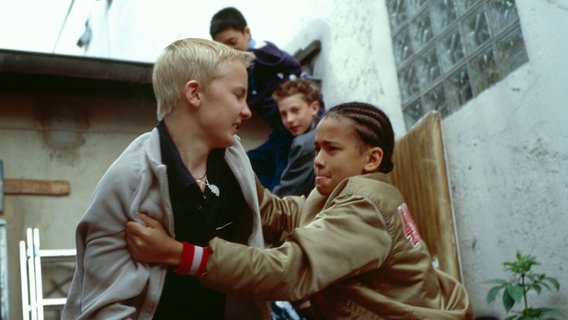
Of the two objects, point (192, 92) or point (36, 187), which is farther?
point (36, 187)

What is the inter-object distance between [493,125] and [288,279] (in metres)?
2.48

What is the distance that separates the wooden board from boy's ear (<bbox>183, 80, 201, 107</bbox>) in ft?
8.07

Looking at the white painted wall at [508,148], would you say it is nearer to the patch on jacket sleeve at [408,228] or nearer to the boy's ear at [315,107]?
the boy's ear at [315,107]

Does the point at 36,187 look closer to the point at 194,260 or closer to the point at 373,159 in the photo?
the point at 373,159

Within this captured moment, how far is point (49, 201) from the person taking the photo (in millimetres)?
5766

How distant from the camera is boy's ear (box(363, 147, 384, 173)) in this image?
235 cm

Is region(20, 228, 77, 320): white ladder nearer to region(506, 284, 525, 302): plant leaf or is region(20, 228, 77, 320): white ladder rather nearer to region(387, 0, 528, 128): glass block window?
region(387, 0, 528, 128): glass block window

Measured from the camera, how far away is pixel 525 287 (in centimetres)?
355

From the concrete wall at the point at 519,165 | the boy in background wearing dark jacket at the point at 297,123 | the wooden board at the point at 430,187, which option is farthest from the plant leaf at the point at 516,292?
the boy in background wearing dark jacket at the point at 297,123

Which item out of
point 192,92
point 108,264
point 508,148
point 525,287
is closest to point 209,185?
point 192,92

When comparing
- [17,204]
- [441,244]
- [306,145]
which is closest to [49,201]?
[17,204]

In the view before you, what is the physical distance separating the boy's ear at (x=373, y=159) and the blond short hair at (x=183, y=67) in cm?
61

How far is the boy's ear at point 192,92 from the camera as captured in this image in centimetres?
211

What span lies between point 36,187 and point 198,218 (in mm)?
4143
